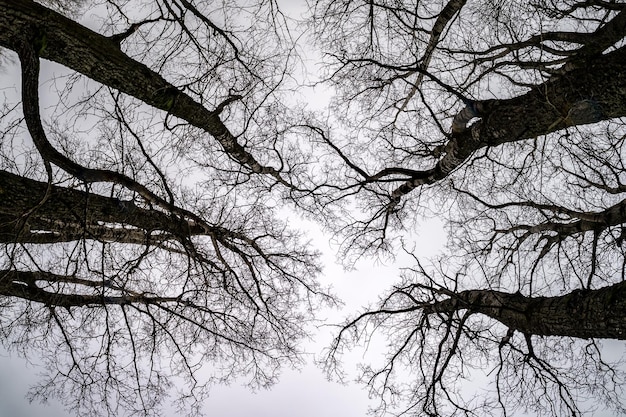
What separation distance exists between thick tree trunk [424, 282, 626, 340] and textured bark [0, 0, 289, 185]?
4.12 metres

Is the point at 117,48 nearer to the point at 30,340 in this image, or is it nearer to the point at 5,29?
the point at 5,29

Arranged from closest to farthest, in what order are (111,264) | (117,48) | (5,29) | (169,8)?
(5,29)
(117,48)
(169,8)
(111,264)

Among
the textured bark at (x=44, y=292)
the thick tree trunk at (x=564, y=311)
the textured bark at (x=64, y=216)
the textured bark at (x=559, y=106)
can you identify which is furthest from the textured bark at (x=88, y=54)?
the thick tree trunk at (x=564, y=311)

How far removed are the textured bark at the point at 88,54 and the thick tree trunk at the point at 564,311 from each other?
162 inches

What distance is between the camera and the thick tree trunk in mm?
3588

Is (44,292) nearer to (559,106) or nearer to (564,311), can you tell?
(564,311)

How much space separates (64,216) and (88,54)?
2319mm

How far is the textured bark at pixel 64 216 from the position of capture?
4750mm

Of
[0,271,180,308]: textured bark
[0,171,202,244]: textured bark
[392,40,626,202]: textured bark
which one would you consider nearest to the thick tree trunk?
[392,40,626,202]: textured bark

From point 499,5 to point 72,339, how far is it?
7.50 metres

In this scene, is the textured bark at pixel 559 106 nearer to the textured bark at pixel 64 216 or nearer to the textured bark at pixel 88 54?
the textured bark at pixel 88 54

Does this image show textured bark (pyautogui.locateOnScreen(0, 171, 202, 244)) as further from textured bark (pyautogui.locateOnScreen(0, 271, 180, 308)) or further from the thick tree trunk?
the thick tree trunk

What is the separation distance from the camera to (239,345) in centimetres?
691

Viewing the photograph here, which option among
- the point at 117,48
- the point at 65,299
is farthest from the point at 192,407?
the point at 117,48
